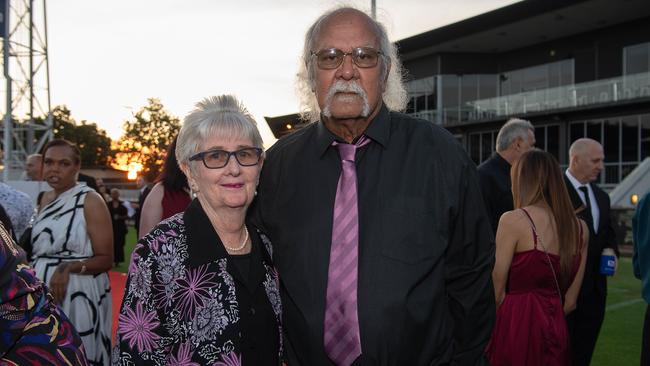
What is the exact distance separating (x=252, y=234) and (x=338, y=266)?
0.49 meters

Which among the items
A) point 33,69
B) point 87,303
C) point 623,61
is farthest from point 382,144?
point 623,61

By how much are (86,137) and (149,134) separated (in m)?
23.1

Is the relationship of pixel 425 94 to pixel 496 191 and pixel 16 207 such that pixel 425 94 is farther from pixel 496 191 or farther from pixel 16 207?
pixel 16 207

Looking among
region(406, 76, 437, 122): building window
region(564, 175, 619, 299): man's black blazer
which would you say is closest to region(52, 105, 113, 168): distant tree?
region(406, 76, 437, 122): building window

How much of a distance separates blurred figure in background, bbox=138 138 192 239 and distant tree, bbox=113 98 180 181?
65248 mm

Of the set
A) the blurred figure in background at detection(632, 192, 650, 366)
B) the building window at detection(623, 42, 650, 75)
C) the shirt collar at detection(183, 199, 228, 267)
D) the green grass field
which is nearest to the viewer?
the shirt collar at detection(183, 199, 228, 267)

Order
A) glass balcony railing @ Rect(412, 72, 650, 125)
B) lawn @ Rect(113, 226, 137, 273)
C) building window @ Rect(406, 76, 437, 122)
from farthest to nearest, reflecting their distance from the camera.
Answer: building window @ Rect(406, 76, 437, 122), glass balcony railing @ Rect(412, 72, 650, 125), lawn @ Rect(113, 226, 137, 273)

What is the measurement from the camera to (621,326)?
805 centimetres

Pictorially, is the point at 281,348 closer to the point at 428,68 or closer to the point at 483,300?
the point at 483,300

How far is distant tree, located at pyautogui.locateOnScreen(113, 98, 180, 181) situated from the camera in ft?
222

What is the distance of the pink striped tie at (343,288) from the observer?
2316 millimetres

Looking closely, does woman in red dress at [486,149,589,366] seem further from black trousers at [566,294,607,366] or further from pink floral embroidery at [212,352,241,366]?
pink floral embroidery at [212,352,241,366]

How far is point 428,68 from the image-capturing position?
39094 millimetres

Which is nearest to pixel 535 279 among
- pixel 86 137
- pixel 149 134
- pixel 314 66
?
pixel 314 66
